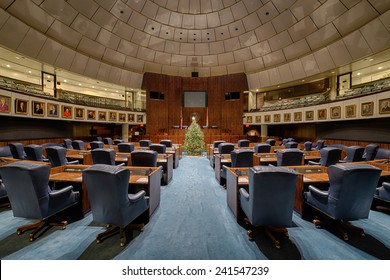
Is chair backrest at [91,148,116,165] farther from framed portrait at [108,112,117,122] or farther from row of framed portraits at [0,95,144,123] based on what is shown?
framed portrait at [108,112,117,122]

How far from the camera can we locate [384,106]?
7.10 m

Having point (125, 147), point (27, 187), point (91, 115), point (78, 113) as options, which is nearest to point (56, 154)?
point (125, 147)

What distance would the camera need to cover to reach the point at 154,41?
43.0 ft

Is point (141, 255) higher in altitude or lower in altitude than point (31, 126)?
lower

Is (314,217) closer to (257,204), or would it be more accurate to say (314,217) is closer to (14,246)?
(257,204)

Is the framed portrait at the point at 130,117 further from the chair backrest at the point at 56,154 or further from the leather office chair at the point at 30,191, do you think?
the leather office chair at the point at 30,191

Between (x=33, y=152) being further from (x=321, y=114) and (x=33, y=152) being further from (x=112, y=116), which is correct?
(x=321, y=114)

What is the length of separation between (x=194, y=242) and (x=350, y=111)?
409 inches

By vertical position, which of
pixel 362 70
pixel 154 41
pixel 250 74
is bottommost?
pixel 362 70

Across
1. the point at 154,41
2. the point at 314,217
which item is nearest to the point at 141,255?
the point at 314,217

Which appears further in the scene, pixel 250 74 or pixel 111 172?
pixel 250 74

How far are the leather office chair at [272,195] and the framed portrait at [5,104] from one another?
32.1 ft

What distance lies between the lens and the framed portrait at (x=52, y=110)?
29.9 ft

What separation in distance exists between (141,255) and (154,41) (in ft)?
47.0
